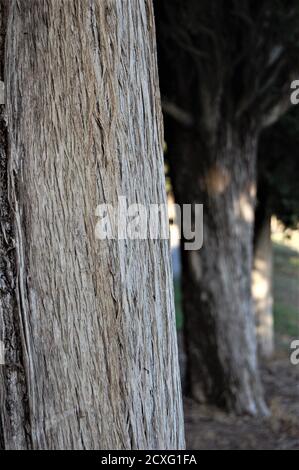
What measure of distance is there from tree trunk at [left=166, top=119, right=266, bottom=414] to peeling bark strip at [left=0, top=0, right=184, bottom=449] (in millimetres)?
4709

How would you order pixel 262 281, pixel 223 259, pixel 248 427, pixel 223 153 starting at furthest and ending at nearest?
pixel 262 281
pixel 223 259
pixel 223 153
pixel 248 427

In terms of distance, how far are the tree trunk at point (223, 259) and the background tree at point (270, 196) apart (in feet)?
4.76

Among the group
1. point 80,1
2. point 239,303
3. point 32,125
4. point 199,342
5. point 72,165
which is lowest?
point 199,342

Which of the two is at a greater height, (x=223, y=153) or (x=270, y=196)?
(x=223, y=153)

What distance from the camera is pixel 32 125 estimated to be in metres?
2.45

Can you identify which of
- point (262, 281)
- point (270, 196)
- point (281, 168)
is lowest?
point (262, 281)

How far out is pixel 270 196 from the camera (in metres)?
9.20

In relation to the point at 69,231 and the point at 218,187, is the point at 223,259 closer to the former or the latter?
the point at 218,187

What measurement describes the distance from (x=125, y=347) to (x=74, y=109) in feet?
3.11

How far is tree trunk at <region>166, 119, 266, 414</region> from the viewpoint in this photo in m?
7.20

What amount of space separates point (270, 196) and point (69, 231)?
705 centimetres

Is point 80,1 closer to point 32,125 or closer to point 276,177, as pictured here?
point 32,125

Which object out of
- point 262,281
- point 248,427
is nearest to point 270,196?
point 262,281

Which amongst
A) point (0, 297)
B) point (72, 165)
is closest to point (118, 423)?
point (0, 297)
